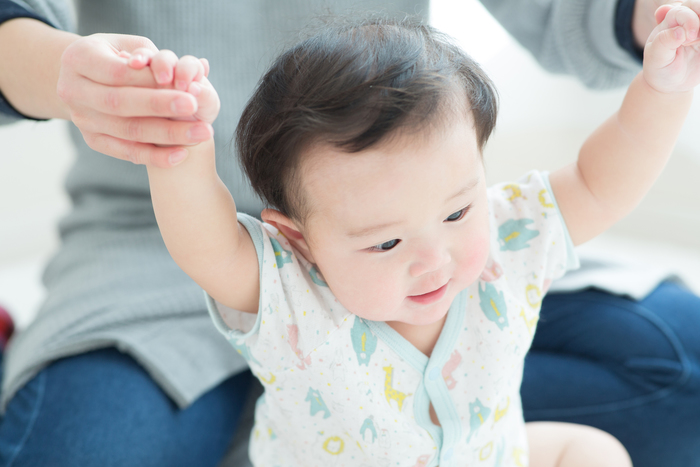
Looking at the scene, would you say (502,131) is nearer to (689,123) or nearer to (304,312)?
(689,123)

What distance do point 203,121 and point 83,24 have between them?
637 millimetres

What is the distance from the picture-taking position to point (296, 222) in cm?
57

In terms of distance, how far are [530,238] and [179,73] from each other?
43 cm

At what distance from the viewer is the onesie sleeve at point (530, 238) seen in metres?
0.66

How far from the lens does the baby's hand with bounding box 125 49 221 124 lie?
16.5 inches

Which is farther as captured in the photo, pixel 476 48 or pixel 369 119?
pixel 476 48

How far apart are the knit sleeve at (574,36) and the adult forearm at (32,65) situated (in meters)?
0.67

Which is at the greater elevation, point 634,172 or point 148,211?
point 634,172

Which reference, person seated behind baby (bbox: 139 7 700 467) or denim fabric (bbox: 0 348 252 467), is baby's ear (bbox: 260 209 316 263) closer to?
person seated behind baby (bbox: 139 7 700 467)

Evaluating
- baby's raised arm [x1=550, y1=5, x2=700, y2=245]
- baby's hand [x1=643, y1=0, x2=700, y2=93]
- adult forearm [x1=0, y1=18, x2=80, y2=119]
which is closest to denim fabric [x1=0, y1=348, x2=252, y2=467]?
adult forearm [x1=0, y1=18, x2=80, y2=119]

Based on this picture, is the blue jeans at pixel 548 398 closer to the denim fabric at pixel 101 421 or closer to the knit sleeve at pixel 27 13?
the denim fabric at pixel 101 421

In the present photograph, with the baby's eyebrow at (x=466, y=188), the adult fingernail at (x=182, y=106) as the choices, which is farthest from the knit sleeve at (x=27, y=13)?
the baby's eyebrow at (x=466, y=188)

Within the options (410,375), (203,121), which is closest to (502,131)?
(410,375)

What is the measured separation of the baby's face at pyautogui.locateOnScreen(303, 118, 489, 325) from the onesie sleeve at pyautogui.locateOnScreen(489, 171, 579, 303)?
4.1 inches
